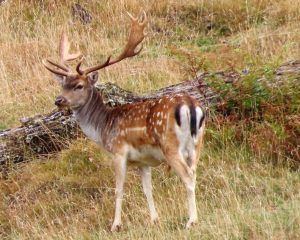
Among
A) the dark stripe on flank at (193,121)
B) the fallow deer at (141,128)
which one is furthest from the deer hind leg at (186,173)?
the dark stripe on flank at (193,121)

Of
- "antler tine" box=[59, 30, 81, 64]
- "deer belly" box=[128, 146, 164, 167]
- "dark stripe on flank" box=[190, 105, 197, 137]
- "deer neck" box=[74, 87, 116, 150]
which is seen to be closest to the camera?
"dark stripe on flank" box=[190, 105, 197, 137]

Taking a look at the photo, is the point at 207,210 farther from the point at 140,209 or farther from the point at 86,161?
the point at 86,161

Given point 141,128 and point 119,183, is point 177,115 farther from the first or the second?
point 119,183

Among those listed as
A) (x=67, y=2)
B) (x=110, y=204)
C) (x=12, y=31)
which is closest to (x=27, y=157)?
(x=110, y=204)

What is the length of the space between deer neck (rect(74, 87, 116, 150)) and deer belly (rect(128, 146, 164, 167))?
1.30 ft

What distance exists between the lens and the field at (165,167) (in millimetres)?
6895

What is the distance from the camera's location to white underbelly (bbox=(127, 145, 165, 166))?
687 cm

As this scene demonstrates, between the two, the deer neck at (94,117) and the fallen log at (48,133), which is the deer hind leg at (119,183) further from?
the fallen log at (48,133)

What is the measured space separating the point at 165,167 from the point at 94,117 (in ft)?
3.52

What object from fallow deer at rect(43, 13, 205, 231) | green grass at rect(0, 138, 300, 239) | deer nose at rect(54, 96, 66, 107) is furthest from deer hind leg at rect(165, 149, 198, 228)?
deer nose at rect(54, 96, 66, 107)

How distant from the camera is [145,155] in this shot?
697cm

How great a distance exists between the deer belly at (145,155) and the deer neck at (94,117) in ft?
1.30

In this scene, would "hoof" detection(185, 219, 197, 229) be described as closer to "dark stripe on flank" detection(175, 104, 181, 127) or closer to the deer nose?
"dark stripe on flank" detection(175, 104, 181, 127)

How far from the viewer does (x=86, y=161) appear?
868cm
